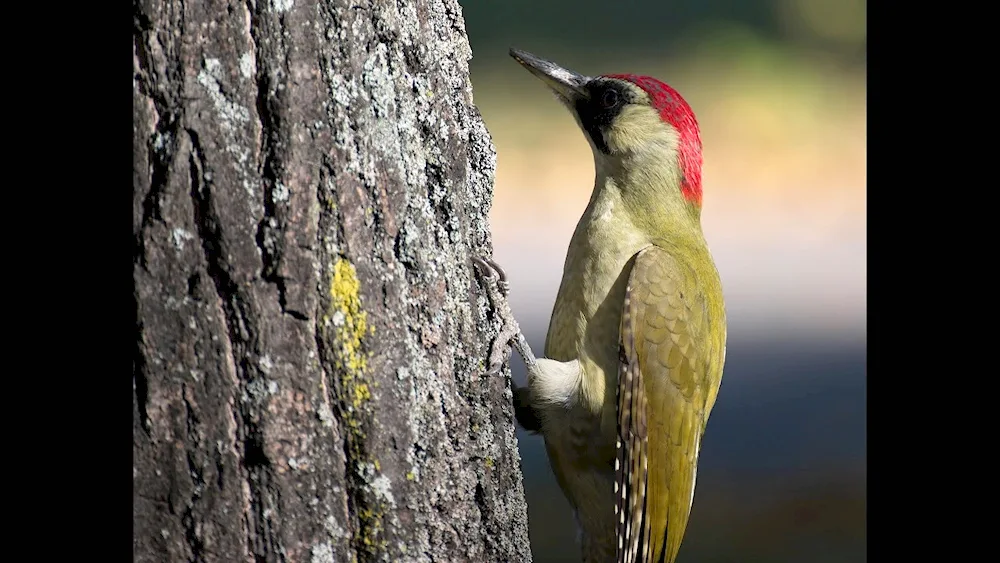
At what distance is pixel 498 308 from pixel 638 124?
1020 mm

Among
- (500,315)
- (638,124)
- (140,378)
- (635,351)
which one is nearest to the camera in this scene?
(140,378)

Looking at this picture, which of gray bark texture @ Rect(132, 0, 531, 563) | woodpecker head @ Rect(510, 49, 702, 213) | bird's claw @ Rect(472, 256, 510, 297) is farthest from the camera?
woodpecker head @ Rect(510, 49, 702, 213)

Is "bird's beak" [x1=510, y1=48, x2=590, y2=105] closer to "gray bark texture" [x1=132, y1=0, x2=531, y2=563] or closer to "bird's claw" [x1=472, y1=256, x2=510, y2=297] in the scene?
"bird's claw" [x1=472, y1=256, x2=510, y2=297]

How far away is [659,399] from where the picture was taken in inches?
93.0

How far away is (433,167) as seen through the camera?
1630mm

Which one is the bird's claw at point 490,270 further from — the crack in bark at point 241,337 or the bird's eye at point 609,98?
the bird's eye at point 609,98

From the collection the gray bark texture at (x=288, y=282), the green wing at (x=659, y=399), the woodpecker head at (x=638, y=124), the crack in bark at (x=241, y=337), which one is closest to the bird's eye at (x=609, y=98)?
the woodpecker head at (x=638, y=124)

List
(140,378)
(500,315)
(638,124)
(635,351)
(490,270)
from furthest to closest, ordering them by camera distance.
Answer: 1. (638,124)
2. (635,351)
3. (500,315)
4. (490,270)
5. (140,378)

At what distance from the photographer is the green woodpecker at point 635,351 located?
2.33m

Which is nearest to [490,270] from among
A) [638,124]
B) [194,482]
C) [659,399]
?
[194,482]

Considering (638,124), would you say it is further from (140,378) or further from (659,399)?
(140,378)

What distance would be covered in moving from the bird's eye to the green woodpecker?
0.17ft

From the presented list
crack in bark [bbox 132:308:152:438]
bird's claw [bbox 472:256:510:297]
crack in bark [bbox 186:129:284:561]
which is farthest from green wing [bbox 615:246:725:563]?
crack in bark [bbox 132:308:152:438]

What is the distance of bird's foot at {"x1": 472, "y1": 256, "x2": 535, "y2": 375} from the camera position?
177 cm
